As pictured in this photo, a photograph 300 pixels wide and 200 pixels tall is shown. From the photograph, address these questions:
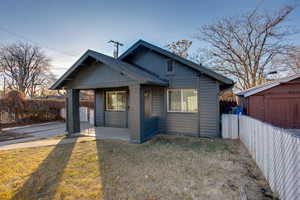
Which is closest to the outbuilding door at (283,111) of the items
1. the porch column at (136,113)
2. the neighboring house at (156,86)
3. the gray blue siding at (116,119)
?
the neighboring house at (156,86)

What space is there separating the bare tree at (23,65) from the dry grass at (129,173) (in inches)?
998

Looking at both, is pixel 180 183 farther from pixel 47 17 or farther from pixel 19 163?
pixel 47 17

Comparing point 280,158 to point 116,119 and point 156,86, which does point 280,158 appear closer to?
point 156,86

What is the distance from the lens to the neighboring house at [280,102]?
A: 23.1 ft

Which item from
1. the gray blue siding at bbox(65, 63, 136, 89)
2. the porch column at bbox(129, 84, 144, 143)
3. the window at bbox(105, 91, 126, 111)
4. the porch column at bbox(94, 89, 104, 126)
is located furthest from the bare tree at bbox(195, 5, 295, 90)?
the porch column at bbox(129, 84, 144, 143)

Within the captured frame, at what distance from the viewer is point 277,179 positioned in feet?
9.02

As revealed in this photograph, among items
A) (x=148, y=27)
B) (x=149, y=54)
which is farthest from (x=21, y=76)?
(x=149, y=54)

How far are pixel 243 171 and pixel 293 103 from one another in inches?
229

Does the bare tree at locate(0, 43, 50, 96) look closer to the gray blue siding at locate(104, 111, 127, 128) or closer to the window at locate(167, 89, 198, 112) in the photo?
the gray blue siding at locate(104, 111, 127, 128)

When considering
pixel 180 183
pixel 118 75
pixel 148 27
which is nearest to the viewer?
pixel 180 183

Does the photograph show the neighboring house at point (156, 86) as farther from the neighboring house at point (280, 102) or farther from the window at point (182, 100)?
the neighboring house at point (280, 102)

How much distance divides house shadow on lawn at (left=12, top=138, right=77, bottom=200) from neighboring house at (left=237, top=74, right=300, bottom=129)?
8.89 metres

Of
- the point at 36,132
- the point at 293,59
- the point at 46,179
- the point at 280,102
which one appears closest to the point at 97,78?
the point at 46,179

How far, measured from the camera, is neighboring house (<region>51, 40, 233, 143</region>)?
6.58 meters
